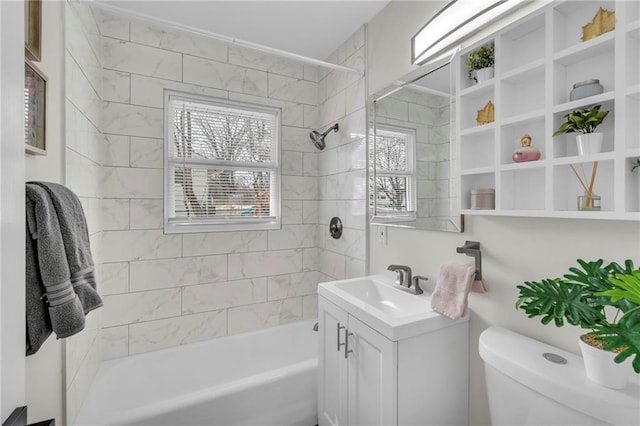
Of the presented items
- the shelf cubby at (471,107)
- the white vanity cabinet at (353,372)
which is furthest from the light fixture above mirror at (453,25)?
the white vanity cabinet at (353,372)

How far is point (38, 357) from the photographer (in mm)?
1085

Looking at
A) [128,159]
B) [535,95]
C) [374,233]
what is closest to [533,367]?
[535,95]

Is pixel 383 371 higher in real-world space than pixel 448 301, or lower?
lower

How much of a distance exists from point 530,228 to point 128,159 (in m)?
2.37

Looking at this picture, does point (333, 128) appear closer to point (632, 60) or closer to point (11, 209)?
point (632, 60)

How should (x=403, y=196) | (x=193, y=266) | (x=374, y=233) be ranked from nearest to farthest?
(x=403, y=196) < (x=374, y=233) < (x=193, y=266)

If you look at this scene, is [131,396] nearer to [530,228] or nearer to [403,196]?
[403,196]

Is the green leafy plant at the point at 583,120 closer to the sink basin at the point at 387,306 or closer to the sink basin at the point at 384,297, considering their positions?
the sink basin at the point at 387,306

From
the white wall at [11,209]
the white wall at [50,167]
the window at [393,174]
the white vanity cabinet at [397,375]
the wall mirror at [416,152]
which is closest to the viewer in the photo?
the white wall at [11,209]

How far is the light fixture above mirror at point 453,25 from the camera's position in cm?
124

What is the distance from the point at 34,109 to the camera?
1021 mm

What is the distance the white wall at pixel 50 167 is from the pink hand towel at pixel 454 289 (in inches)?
61.8

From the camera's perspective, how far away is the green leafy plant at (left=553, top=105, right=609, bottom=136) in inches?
35.9

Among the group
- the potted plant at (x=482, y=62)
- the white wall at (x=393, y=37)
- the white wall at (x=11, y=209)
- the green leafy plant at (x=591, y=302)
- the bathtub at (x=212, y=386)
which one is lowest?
the bathtub at (x=212, y=386)
